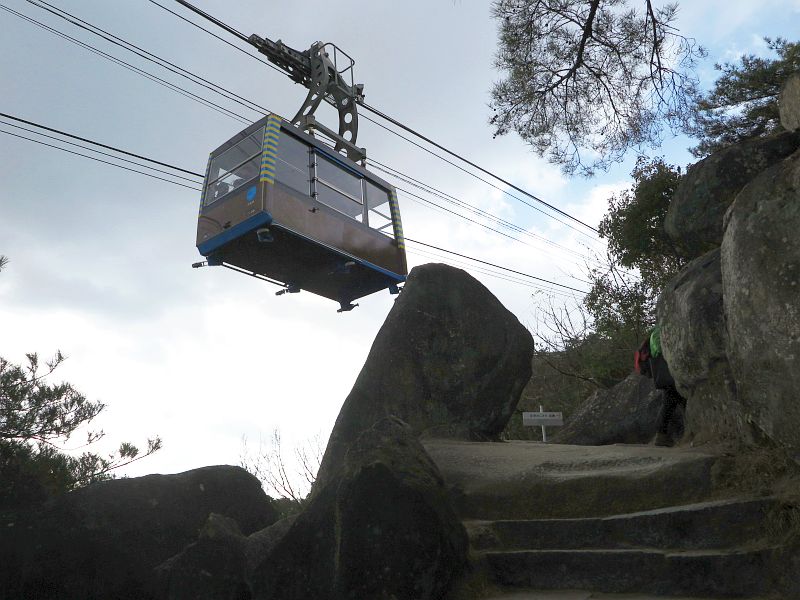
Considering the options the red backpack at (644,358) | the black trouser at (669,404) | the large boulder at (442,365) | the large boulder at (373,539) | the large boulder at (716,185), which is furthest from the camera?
the large boulder at (442,365)

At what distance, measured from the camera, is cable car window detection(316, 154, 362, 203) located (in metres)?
10.7

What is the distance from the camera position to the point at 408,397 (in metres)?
7.78

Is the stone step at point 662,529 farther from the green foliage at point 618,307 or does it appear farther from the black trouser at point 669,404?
the green foliage at point 618,307

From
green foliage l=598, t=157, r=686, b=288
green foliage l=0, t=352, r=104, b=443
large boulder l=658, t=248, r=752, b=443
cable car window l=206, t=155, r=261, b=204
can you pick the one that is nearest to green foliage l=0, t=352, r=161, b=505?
green foliage l=0, t=352, r=104, b=443

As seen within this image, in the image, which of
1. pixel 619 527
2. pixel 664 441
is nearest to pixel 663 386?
pixel 664 441

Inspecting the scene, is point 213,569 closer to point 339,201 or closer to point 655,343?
point 655,343

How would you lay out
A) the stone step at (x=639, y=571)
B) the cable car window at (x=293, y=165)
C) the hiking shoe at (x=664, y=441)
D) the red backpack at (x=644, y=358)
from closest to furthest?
the stone step at (x=639, y=571), the hiking shoe at (x=664, y=441), the red backpack at (x=644, y=358), the cable car window at (x=293, y=165)

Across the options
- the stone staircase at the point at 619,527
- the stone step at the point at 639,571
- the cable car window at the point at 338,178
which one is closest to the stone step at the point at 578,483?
the stone staircase at the point at 619,527

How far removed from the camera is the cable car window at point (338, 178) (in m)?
10.7

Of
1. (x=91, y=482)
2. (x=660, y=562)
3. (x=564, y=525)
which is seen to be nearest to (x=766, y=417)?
(x=660, y=562)

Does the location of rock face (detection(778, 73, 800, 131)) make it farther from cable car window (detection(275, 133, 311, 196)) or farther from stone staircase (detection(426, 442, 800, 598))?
cable car window (detection(275, 133, 311, 196))

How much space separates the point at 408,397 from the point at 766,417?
414cm

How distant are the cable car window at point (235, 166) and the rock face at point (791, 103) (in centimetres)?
705

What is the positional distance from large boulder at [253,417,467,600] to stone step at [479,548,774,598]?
1.45 ft
